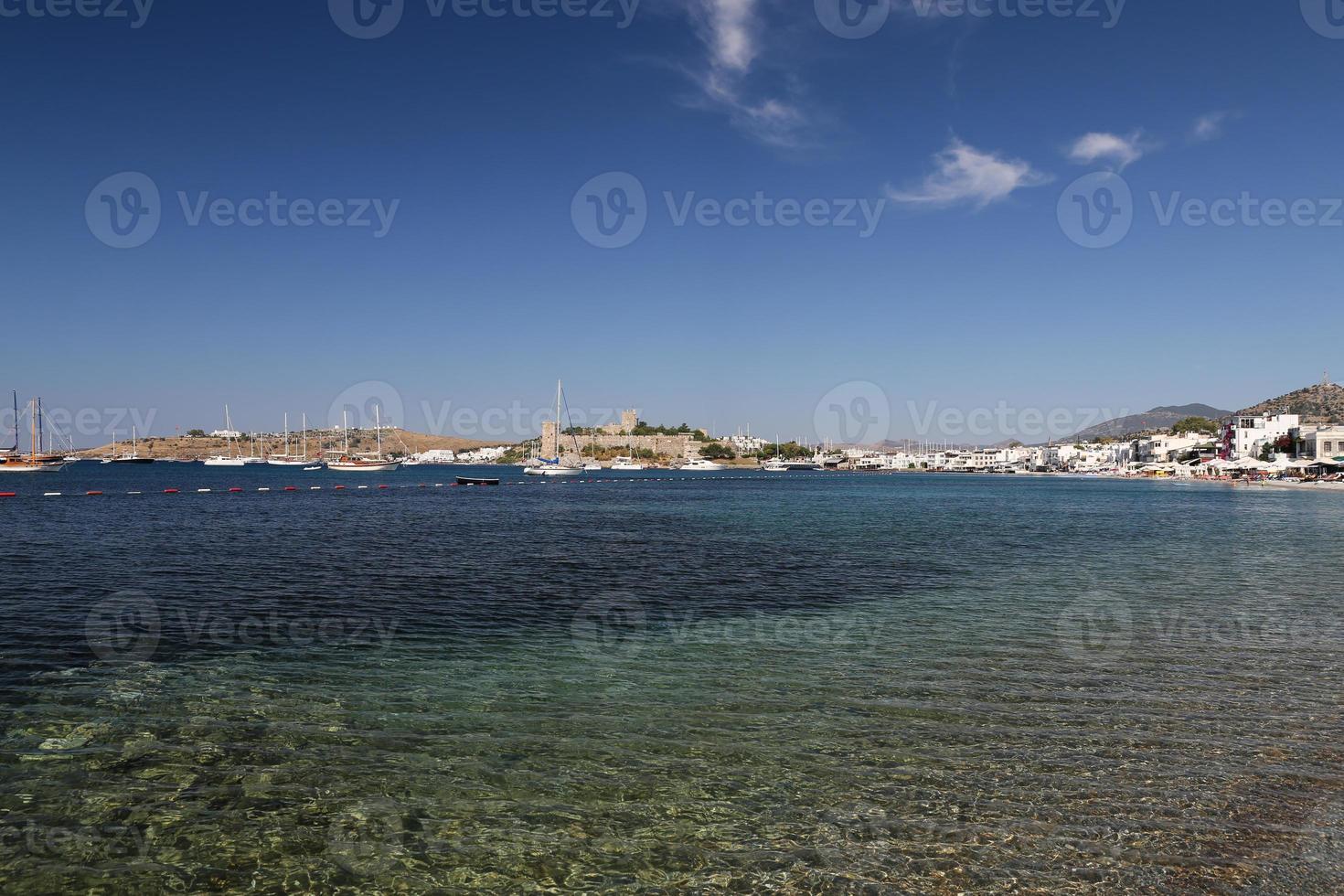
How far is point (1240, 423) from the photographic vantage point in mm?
145250

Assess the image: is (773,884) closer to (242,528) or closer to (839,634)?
(839,634)

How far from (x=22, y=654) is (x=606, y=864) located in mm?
12793

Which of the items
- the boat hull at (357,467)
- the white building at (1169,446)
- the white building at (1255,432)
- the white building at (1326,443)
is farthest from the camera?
the white building at (1169,446)

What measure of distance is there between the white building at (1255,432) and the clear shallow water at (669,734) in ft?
479

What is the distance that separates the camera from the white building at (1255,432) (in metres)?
139

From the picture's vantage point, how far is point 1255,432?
465 ft

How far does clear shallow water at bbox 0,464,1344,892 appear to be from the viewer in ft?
21.9

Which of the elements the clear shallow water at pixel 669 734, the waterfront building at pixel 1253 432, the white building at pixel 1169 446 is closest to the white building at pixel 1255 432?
the waterfront building at pixel 1253 432

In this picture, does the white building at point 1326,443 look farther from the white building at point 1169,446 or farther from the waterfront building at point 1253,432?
the white building at point 1169,446

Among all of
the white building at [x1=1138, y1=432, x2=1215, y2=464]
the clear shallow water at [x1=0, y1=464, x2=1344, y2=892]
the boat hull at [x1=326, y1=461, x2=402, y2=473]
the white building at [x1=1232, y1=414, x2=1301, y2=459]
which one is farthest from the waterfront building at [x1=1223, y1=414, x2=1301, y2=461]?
the boat hull at [x1=326, y1=461, x2=402, y2=473]

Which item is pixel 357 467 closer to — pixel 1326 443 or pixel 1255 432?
pixel 1326 443

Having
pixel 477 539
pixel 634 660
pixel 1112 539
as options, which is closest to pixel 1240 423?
pixel 1112 539

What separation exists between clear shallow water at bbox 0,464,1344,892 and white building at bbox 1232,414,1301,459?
5750 inches

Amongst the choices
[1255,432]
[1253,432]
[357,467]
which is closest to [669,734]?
[357,467]
